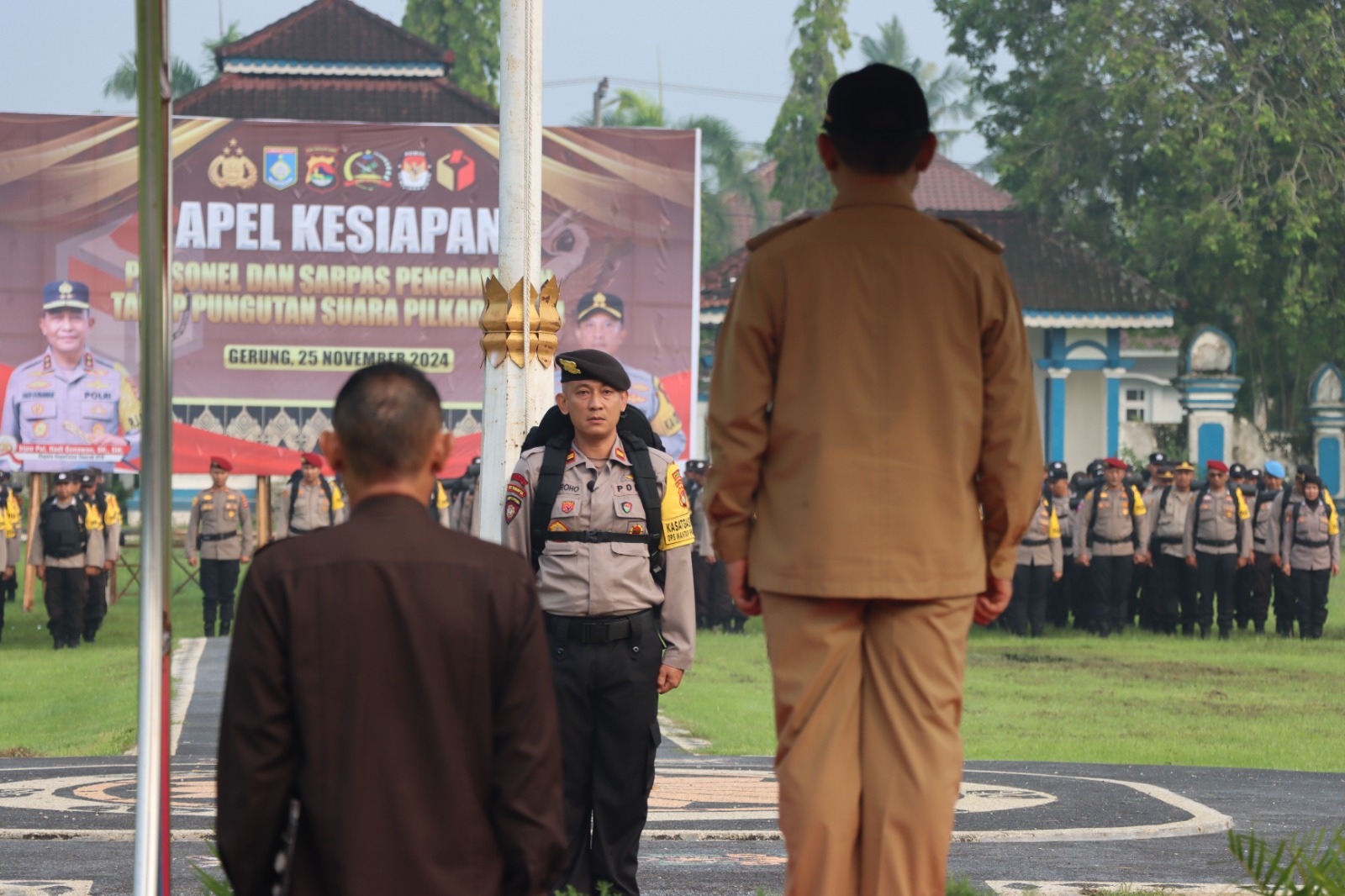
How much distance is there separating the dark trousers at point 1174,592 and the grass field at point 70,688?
10917 millimetres

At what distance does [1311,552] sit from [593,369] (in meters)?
16.1

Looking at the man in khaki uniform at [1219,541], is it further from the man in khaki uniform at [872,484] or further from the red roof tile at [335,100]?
the man in khaki uniform at [872,484]

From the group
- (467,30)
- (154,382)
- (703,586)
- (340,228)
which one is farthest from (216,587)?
(467,30)

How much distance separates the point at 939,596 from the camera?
3566mm

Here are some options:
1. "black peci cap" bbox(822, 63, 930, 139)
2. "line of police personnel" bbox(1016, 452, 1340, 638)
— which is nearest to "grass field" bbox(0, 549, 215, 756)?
"black peci cap" bbox(822, 63, 930, 139)

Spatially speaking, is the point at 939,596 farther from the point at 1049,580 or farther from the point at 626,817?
the point at 1049,580

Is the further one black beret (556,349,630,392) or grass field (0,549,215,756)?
grass field (0,549,215,756)

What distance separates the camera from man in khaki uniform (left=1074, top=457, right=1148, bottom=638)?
19.8 m

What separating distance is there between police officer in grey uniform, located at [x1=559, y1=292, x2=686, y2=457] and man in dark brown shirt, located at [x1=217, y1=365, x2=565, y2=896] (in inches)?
759

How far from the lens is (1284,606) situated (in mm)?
20281

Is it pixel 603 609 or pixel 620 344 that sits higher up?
pixel 620 344

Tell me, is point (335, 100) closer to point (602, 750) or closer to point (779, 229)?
point (602, 750)

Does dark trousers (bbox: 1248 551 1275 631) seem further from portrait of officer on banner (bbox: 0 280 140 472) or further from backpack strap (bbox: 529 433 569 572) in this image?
backpack strap (bbox: 529 433 569 572)

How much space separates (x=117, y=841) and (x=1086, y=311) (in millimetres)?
27996
